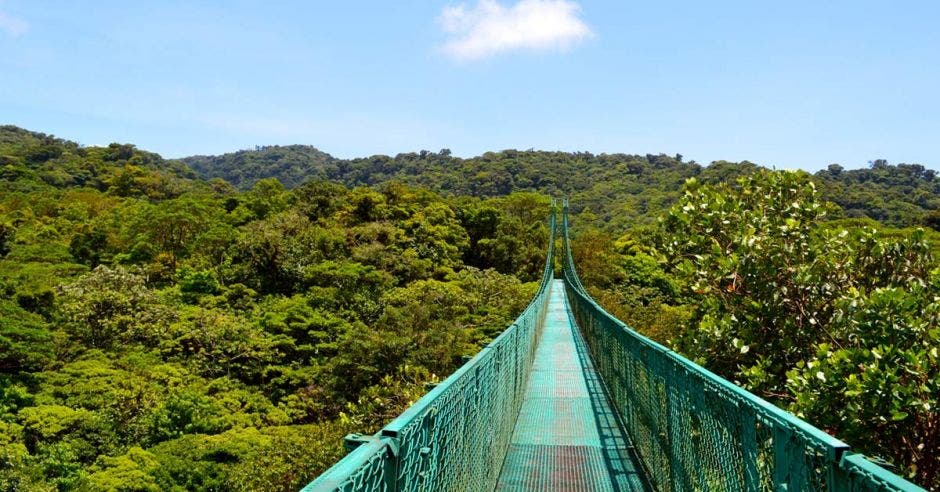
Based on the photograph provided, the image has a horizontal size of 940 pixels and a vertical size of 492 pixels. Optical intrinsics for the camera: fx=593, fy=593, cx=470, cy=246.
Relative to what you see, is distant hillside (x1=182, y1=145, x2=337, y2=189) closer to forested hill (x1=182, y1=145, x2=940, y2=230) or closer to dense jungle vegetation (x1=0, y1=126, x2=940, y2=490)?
forested hill (x1=182, y1=145, x2=940, y2=230)

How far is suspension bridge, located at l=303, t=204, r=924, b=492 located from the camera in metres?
1.19

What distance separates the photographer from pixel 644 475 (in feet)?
10.3

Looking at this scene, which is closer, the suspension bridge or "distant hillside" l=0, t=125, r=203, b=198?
the suspension bridge

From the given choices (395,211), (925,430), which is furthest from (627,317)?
(925,430)

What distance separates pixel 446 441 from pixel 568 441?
2169 millimetres

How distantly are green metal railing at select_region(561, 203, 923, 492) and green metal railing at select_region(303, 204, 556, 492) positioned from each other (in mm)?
766

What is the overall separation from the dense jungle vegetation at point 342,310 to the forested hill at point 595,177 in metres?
7.81

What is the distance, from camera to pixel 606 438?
150 inches

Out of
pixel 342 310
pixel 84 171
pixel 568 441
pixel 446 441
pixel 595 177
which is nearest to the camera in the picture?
pixel 446 441

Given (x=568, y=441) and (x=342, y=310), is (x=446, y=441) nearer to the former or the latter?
(x=568, y=441)

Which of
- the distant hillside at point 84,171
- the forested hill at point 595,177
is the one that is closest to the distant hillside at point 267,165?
the forested hill at point 595,177

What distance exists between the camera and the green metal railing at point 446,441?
3.58 feet

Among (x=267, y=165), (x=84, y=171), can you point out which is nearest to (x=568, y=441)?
(x=84, y=171)

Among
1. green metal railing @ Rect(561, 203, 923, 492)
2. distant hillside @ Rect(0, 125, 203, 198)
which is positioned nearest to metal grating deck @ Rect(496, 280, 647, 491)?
green metal railing @ Rect(561, 203, 923, 492)
